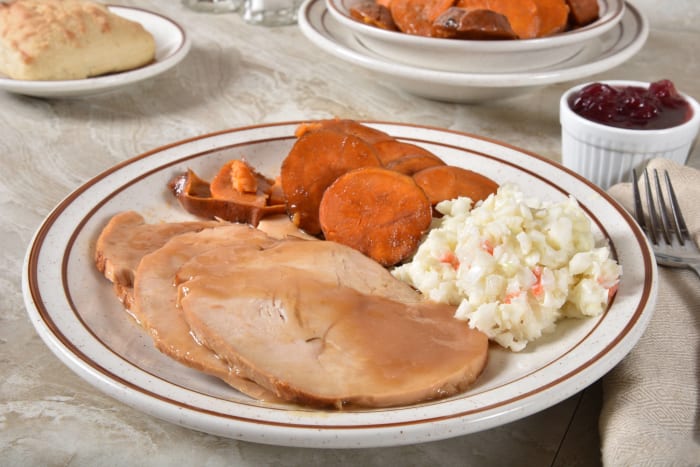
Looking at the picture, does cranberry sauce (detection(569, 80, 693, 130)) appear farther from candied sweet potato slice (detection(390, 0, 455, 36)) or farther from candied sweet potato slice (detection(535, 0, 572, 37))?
candied sweet potato slice (detection(390, 0, 455, 36))

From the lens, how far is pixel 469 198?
1.87m

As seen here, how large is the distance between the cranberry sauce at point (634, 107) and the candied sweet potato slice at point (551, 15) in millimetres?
441

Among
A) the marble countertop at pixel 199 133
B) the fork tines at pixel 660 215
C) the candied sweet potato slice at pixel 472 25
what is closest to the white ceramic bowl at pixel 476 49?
the candied sweet potato slice at pixel 472 25

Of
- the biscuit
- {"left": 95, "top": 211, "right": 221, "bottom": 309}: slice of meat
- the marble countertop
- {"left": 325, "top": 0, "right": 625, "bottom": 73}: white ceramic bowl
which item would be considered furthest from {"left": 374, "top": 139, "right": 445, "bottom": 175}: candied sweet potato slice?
the biscuit

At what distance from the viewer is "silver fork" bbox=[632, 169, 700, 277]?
6.07 feet

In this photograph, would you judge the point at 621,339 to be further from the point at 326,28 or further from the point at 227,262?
the point at 326,28

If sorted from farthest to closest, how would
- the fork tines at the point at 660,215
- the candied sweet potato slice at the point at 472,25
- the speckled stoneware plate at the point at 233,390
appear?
the candied sweet potato slice at the point at 472,25, the fork tines at the point at 660,215, the speckled stoneware plate at the point at 233,390

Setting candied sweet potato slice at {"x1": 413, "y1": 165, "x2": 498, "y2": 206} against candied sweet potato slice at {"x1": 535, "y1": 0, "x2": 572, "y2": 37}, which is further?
candied sweet potato slice at {"x1": 535, "y1": 0, "x2": 572, "y2": 37}

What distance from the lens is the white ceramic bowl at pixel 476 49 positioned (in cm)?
254

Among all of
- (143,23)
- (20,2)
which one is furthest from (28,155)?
(143,23)

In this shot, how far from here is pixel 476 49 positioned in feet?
8.32

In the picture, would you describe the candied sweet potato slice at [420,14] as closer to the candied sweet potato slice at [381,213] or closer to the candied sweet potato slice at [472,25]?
the candied sweet potato slice at [472,25]

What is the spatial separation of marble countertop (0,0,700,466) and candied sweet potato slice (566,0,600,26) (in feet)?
1.14

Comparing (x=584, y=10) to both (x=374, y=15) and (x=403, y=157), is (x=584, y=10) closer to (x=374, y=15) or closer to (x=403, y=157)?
(x=374, y=15)
